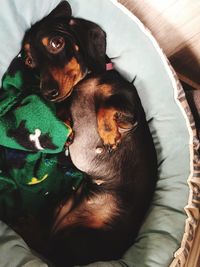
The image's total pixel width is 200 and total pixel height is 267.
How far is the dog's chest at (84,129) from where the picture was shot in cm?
130

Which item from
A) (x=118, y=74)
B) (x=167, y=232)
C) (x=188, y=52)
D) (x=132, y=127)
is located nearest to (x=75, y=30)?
(x=118, y=74)

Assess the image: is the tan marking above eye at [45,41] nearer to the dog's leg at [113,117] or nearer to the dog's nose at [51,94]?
the dog's nose at [51,94]

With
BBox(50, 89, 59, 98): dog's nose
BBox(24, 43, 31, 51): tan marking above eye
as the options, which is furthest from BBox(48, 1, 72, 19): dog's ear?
BBox(50, 89, 59, 98): dog's nose

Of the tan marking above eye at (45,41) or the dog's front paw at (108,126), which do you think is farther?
the dog's front paw at (108,126)

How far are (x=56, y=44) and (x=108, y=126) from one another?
0.98 feet

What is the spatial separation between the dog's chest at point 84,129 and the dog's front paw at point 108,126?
2 cm

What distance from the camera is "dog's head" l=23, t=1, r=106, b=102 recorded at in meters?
1.16

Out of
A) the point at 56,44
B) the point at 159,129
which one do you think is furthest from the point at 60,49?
the point at 159,129

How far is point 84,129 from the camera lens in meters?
1.32

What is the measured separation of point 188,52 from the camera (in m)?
1.58

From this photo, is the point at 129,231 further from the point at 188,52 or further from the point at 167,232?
the point at 188,52

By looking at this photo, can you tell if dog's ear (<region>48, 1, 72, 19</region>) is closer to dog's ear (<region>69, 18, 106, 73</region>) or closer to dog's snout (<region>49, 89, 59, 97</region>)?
dog's ear (<region>69, 18, 106, 73</region>)

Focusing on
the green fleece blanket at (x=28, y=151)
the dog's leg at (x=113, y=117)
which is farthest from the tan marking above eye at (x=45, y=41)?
the dog's leg at (x=113, y=117)

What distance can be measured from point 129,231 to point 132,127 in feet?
1.09
